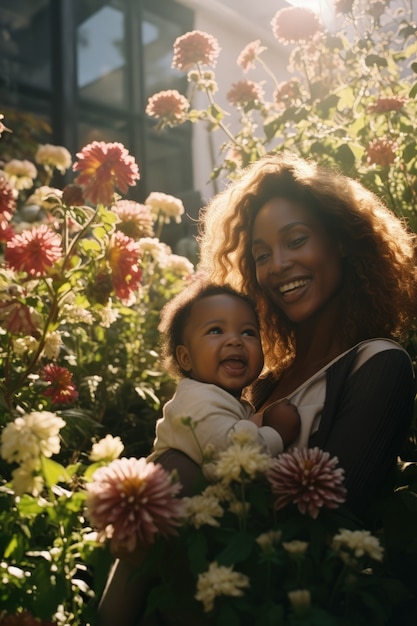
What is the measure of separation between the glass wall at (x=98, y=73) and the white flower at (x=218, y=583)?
18.0ft

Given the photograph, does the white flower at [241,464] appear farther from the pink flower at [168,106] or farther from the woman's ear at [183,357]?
the pink flower at [168,106]

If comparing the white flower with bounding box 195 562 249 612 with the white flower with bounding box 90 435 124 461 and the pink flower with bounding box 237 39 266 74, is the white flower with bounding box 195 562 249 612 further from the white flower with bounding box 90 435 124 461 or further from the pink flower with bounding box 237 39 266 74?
the pink flower with bounding box 237 39 266 74

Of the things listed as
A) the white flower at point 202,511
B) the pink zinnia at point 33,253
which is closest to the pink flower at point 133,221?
the pink zinnia at point 33,253

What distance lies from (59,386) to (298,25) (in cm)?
182

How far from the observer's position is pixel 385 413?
1711 millimetres

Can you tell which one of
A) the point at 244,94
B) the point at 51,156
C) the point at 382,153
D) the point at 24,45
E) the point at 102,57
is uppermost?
the point at 102,57

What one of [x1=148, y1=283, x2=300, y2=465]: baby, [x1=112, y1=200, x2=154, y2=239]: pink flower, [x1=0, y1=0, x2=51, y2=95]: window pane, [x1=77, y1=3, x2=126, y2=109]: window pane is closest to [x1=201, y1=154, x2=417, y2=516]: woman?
[x1=148, y1=283, x2=300, y2=465]: baby

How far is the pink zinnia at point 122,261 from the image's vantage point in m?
2.07

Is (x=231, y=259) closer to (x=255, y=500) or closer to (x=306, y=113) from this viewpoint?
(x=306, y=113)

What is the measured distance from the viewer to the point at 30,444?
1367mm

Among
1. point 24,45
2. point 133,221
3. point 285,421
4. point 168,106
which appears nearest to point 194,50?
point 168,106

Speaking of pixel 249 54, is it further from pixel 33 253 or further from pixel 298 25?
pixel 33 253

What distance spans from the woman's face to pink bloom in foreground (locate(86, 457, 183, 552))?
0.84 m

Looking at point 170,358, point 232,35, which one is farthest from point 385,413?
point 232,35
